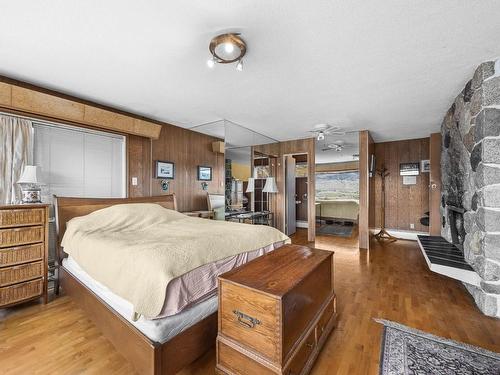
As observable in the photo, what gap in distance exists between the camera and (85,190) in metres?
3.07

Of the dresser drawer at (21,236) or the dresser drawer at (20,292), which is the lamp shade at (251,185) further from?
the dresser drawer at (20,292)

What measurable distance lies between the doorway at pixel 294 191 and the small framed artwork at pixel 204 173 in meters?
1.88

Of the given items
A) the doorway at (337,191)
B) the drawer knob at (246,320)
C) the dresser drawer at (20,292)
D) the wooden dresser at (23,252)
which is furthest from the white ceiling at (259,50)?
the doorway at (337,191)

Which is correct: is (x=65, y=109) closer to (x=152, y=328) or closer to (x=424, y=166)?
(x=152, y=328)

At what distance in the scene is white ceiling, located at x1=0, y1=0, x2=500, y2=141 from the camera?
1.50 metres

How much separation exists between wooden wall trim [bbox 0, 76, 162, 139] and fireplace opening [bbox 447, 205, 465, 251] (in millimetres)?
4460

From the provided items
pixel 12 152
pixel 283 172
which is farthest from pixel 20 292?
pixel 283 172

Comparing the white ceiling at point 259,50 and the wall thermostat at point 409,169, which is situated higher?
the white ceiling at point 259,50

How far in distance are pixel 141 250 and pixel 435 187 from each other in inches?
210

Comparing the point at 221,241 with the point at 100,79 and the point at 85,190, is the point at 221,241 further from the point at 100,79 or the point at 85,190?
the point at 85,190

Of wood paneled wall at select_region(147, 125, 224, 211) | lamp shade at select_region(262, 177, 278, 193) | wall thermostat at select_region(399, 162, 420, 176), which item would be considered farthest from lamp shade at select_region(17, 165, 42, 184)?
wall thermostat at select_region(399, 162, 420, 176)

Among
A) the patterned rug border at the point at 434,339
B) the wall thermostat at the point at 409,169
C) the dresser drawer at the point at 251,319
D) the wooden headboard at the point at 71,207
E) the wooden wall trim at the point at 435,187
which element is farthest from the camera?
the wall thermostat at the point at 409,169

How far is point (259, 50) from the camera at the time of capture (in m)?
1.93

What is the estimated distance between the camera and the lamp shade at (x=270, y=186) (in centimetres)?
506
